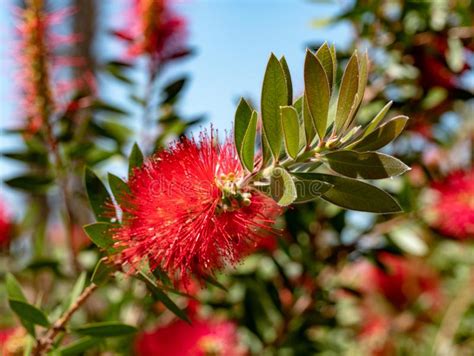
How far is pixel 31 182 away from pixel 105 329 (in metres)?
0.57

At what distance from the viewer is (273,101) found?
75cm

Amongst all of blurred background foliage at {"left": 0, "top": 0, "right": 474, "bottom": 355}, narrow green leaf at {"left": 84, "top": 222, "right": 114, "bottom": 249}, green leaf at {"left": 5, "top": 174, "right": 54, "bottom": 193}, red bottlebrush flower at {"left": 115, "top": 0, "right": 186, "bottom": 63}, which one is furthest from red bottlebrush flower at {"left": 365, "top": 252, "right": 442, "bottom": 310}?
narrow green leaf at {"left": 84, "top": 222, "right": 114, "bottom": 249}

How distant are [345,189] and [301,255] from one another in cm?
76

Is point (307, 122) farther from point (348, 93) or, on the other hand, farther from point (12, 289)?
point (12, 289)

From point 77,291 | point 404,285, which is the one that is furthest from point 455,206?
point 77,291

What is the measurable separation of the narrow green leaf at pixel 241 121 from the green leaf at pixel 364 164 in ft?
0.37

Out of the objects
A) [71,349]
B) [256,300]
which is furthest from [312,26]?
[71,349]

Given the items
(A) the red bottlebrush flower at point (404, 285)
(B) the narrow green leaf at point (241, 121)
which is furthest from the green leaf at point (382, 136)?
(A) the red bottlebrush flower at point (404, 285)

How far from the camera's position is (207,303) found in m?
1.51

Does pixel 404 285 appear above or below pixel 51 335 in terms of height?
below

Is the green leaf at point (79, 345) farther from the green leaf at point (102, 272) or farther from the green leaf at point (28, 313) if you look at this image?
the green leaf at point (102, 272)

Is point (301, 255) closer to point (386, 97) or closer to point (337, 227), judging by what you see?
point (337, 227)

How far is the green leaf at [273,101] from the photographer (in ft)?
2.41

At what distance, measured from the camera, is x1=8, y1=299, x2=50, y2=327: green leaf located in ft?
2.99
